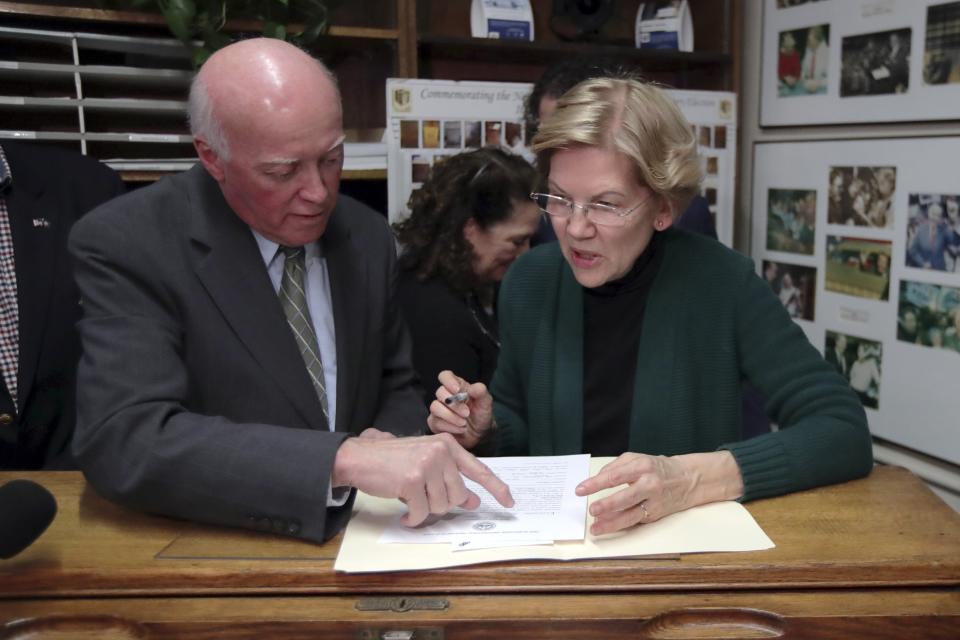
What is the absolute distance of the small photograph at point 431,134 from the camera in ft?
9.30

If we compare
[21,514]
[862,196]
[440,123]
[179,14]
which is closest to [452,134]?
[440,123]

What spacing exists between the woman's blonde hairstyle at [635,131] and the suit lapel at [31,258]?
1312mm

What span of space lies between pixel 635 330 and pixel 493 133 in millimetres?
1613

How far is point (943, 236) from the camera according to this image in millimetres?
2461

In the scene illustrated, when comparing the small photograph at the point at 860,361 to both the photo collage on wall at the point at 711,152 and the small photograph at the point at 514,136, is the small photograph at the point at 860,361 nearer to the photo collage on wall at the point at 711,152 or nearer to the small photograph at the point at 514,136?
the photo collage on wall at the point at 711,152

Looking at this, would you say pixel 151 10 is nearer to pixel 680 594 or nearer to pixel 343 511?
pixel 343 511

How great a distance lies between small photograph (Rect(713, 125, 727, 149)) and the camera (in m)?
3.23

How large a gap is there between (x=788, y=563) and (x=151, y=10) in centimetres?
239

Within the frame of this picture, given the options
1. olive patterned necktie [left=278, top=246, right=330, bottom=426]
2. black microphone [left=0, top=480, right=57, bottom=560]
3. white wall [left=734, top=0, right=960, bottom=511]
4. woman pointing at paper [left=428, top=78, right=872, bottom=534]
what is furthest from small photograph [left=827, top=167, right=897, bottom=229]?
black microphone [left=0, top=480, right=57, bottom=560]

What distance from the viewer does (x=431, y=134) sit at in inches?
112

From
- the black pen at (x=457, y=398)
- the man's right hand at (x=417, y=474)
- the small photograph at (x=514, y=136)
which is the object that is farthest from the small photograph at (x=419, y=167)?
the man's right hand at (x=417, y=474)

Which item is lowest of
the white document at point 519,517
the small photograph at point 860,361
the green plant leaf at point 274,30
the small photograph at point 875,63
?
the small photograph at point 860,361

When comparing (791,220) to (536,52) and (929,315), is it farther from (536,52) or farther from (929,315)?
(536,52)

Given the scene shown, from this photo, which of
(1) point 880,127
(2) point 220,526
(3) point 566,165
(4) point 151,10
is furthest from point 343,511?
(1) point 880,127
